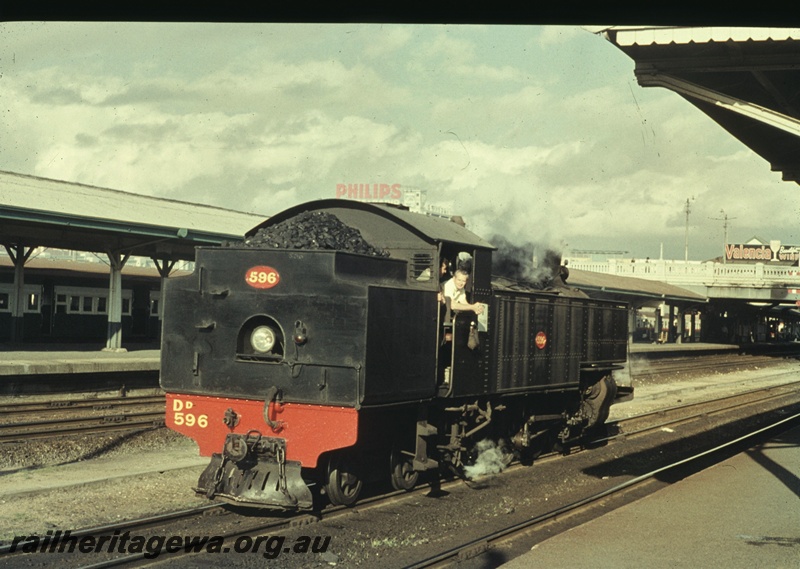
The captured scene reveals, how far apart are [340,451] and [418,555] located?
159cm

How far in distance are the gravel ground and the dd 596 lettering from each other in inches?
35.2

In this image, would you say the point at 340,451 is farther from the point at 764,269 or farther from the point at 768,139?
the point at 764,269

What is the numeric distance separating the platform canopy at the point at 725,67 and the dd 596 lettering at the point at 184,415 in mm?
5485

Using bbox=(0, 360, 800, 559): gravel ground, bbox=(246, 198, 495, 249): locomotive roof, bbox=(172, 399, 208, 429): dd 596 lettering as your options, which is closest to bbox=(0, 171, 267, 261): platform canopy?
bbox=(0, 360, 800, 559): gravel ground

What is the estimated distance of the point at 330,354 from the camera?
808 centimetres

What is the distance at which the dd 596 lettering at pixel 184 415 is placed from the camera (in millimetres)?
8711

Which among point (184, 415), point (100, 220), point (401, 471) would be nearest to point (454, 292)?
point (401, 471)

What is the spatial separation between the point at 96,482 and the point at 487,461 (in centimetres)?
493

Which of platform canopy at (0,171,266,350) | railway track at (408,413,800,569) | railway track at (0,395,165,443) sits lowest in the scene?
railway track at (408,413,800,569)

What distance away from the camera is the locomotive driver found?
373 inches
